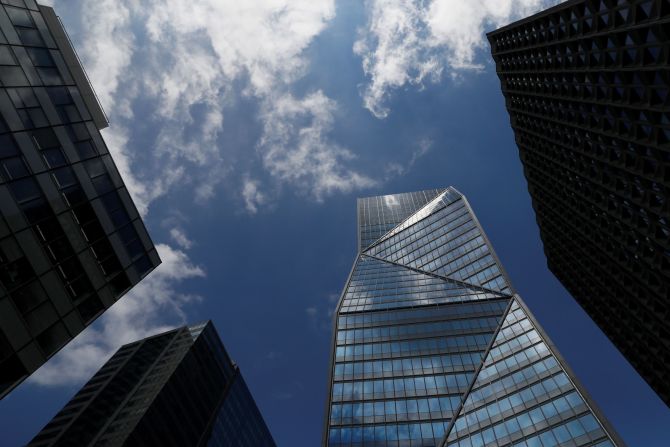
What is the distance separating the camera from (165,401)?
290ft

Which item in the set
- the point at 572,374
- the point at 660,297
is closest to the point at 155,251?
the point at 572,374

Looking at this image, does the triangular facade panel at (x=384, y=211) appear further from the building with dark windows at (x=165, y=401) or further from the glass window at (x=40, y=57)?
the glass window at (x=40, y=57)

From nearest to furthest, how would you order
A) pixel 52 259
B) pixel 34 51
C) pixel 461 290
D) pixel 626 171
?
pixel 52 259 → pixel 34 51 → pixel 626 171 → pixel 461 290

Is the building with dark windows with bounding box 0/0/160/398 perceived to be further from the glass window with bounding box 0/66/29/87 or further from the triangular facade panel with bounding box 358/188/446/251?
the triangular facade panel with bounding box 358/188/446/251

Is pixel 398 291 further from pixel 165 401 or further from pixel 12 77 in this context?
pixel 12 77

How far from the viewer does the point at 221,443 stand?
10519 cm

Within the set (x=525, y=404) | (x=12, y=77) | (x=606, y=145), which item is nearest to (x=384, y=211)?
(x=525, y=404)


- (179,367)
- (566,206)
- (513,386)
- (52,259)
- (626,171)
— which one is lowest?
(52,259)

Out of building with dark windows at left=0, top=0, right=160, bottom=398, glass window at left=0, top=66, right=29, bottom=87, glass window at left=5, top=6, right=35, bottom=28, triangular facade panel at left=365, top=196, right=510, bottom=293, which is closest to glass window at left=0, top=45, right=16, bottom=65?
building with dark windows at left=0, top=0, right=160, bottom=398

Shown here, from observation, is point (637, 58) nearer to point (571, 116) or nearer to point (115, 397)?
point (571, 116)

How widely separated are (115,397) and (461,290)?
75.1m

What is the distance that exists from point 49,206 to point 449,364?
61.0 metres

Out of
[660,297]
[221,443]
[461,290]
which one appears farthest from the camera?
[221,443]

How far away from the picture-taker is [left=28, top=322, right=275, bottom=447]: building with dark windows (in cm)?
8056
